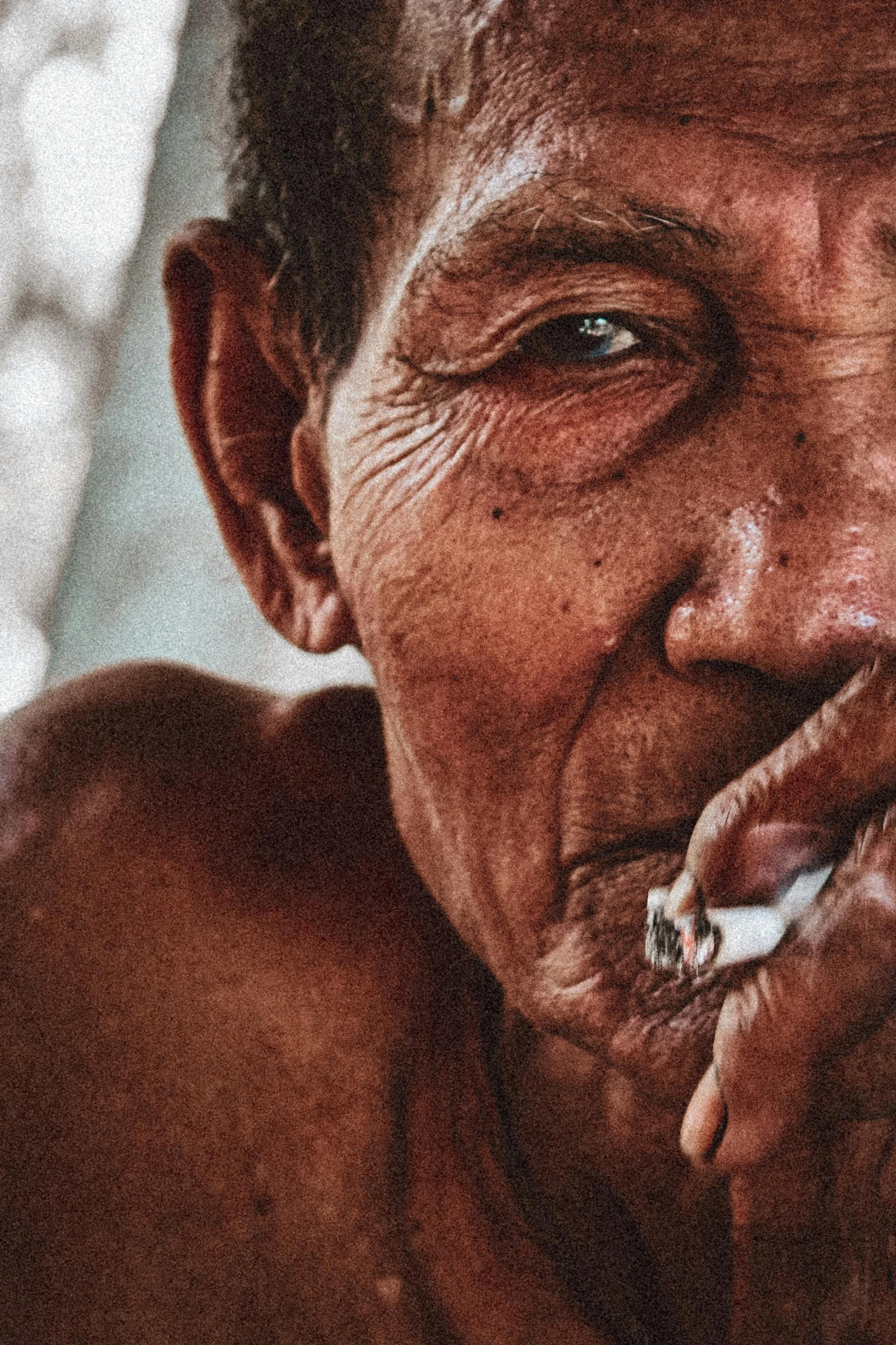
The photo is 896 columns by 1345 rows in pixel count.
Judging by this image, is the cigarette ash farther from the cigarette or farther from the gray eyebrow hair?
the gray eyebrow hair

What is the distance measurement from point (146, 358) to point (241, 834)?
106cm

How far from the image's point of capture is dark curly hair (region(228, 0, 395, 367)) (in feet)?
4.13

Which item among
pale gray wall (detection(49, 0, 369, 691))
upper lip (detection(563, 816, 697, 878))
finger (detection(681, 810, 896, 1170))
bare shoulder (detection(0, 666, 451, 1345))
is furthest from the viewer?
pale gray wall (detection(49, 0, 369, 691))

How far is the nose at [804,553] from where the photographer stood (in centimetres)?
95

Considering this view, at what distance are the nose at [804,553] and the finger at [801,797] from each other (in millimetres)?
78

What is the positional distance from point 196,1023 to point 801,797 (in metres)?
0.83

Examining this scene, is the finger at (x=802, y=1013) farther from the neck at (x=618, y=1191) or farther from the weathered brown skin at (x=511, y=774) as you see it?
the neck at (x=618, y=1191)

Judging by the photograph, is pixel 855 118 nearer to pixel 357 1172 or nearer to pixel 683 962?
pixel 683 962

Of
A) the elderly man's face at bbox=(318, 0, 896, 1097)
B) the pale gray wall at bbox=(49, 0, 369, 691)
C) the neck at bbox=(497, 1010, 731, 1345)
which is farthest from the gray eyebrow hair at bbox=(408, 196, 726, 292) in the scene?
the pale gray wall at bbox=(49, 0, 369, 691)

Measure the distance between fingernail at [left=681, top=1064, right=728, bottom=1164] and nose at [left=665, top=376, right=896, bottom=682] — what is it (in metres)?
0.26

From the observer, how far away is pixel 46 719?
168cm

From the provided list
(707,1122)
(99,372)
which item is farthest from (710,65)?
(99,372)

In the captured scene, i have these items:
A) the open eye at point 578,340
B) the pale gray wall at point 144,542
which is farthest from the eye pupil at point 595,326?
the pale gray wall at point 144,542

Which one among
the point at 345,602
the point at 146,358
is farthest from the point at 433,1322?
the point at 146,358
